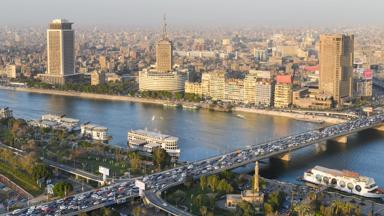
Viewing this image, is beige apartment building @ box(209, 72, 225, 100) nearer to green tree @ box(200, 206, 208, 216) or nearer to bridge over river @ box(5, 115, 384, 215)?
bridge over river @ box(5, 115, 384, 215)

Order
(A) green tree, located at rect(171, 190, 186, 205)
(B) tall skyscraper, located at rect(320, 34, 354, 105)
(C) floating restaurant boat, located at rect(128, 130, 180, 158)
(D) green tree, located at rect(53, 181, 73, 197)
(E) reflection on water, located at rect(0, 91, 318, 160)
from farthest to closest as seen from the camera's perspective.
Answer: (B) tall skyscraper, located at rect(320, 34, 354, 105)
(E) reflection on water, located at rect(0, 91, 318, 160)
(C) floating restaurant boat, located at rect(128, 130, 180, 158)
(D) green tree, located at rect(53, 181, 73, 197)
(A) green tree, located at rect(171, 190, 186, 205)

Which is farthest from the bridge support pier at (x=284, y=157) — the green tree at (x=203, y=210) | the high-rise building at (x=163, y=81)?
the high-rise building at (x=163, y=81)

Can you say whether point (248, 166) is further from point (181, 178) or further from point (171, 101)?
point (171, 101)

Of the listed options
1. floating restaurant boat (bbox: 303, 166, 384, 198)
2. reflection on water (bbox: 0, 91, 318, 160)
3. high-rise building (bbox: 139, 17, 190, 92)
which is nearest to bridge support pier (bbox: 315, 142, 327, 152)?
reflection on water (bbox: 0, 91, 318, 160)

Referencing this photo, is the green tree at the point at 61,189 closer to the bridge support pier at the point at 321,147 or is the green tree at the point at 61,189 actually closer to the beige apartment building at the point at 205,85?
the bridge support pier at the point at 321,147

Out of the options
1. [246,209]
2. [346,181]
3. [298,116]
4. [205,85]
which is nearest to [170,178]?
[246,209]

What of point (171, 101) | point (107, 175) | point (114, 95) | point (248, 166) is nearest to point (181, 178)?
point (107, 175)

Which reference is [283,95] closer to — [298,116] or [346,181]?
[298,116]
